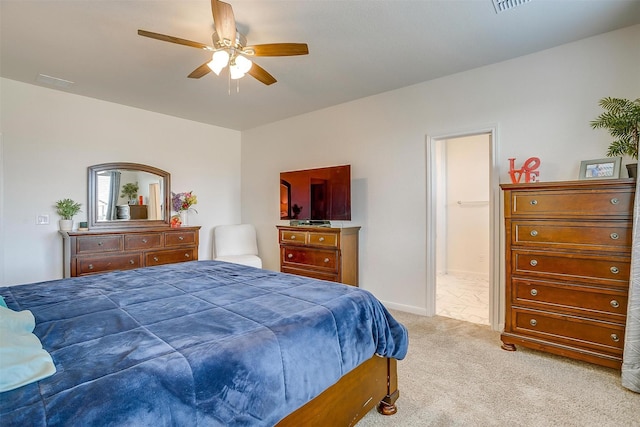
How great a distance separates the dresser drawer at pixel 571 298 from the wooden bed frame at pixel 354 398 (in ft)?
4.85

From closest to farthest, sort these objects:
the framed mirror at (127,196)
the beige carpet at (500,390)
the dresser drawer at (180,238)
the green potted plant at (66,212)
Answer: the beige carpet at (500,390), the green potted plant at (66,212), the framed mirror at (127,196), the dresser drawer at (180,238)

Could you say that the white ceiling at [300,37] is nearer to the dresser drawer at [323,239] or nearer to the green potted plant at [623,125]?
the green potted plant at [623,125]

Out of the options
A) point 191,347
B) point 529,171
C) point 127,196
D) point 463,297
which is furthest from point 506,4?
point 127,196

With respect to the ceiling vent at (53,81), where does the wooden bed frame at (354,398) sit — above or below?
below

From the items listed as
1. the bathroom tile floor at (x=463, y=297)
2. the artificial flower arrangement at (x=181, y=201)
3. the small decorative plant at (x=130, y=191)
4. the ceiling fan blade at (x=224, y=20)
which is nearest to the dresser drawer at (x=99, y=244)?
the small decorative plant at (x=130, y=191)

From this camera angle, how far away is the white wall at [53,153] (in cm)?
348

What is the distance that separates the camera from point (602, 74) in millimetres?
2652

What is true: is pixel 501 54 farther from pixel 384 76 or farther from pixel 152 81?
pixel 152 81

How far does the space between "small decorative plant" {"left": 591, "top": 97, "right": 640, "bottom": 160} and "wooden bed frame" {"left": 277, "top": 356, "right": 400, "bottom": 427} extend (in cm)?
234

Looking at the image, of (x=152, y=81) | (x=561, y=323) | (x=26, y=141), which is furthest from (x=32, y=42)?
(x=561, y=323)

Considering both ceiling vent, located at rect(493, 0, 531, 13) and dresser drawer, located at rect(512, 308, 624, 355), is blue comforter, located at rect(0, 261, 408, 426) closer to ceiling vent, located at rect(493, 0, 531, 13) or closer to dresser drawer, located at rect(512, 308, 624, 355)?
dresser drawer, located at rect(512, 308, 624, 355)

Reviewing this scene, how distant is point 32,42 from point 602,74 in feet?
16.0

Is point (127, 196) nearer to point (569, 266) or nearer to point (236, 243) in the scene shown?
point (236, 243)

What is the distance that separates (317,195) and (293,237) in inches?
25.7
